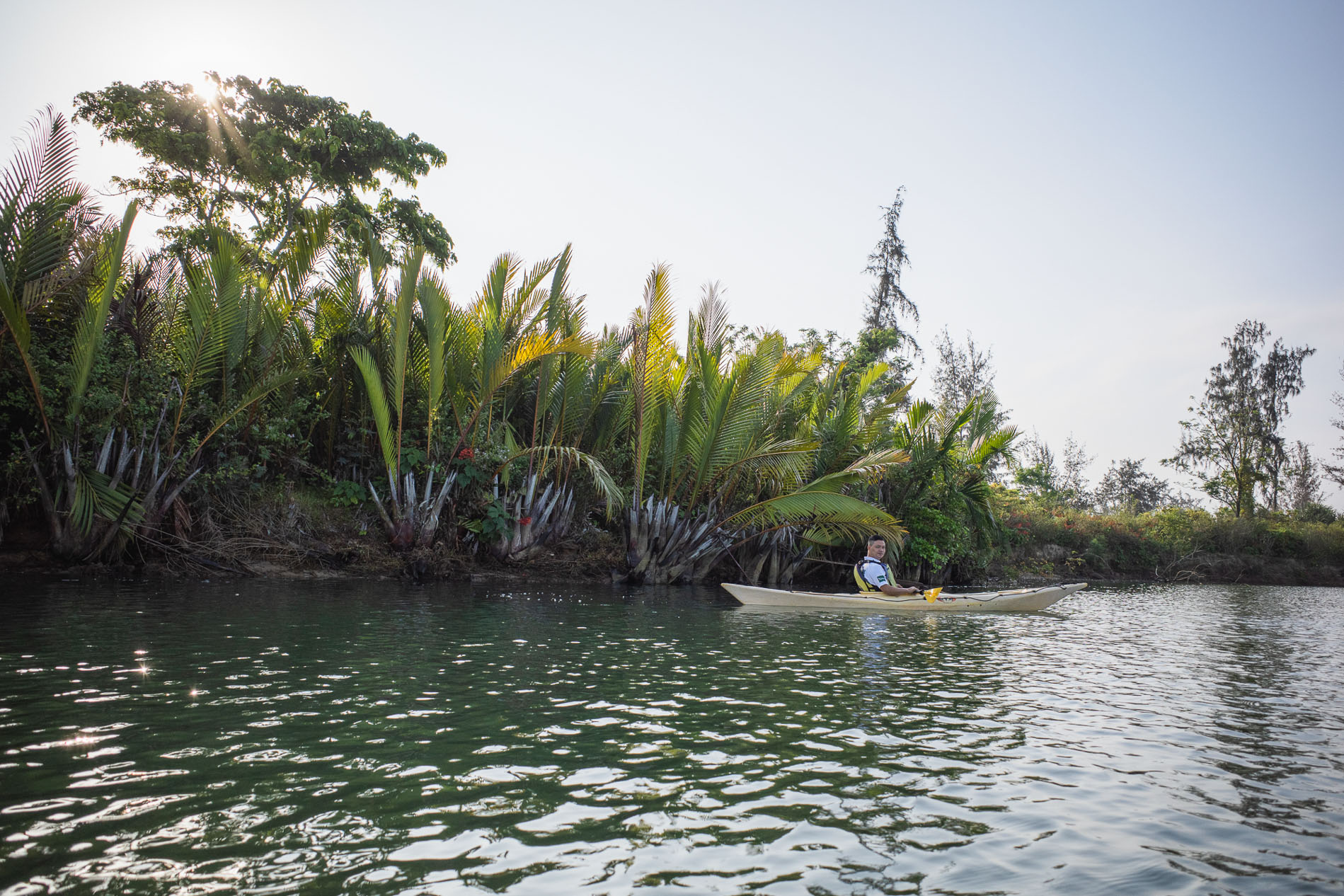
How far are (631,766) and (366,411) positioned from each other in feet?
40.7

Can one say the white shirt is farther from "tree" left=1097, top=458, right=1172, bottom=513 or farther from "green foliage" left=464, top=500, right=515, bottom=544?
"tree" left=1097, top=458, right=1172, bottom=513

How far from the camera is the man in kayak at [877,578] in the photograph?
557 inches

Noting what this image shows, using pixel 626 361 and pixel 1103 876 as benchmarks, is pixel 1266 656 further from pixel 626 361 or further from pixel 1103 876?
pixel 626 361

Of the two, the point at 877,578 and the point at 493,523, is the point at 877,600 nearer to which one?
the point at 877,578

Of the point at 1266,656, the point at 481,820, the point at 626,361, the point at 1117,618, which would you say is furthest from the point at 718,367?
the point at 481,820

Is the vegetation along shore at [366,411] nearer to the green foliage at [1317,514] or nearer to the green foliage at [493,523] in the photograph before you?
the green foliage at [493,523]

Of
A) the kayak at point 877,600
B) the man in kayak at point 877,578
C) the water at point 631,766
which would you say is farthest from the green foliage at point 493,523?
the man in kayak at point 877,578

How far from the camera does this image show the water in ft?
9.74

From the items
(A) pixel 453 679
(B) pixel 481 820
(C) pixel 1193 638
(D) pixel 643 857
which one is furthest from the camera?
(C) pixel 1193 638

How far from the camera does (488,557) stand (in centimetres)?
1631

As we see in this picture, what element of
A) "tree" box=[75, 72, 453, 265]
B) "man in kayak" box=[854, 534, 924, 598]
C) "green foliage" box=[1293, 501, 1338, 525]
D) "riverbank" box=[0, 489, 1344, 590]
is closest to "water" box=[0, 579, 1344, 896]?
"riverbank" box=[0, 489, 1344, 590]

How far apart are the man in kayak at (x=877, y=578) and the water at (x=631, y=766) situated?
17.3ft

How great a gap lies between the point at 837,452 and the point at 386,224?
14531 mm

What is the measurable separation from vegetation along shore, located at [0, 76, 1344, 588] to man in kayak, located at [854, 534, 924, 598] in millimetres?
889
